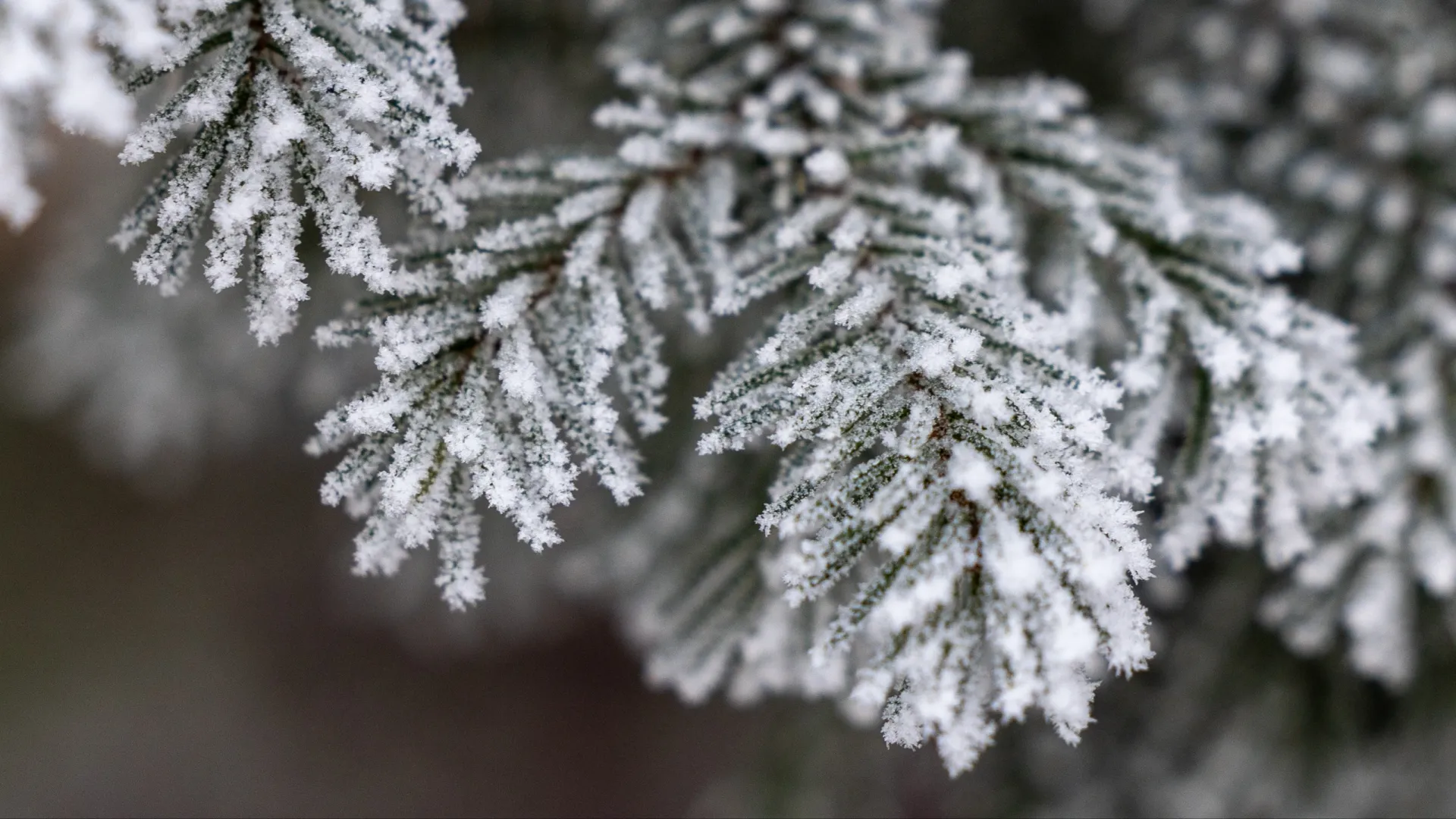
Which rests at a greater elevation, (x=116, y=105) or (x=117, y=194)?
(x=117, y=194)

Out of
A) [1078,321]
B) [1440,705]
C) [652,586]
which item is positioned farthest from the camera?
[1440,705]

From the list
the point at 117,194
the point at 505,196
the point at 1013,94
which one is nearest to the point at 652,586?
the point at 505,196

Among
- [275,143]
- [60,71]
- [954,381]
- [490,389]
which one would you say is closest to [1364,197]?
[954,381]

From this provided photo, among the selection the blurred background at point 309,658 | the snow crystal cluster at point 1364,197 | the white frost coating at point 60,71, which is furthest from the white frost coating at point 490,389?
the snow crystal cluster at point 1364,197

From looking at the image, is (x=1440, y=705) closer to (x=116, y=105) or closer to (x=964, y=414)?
(x=964, y=414)

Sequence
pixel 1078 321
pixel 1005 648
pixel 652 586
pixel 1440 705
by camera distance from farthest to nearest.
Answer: pixel 1440 705 → pixel 652 586 → pixel 1078 321 → pixel 1005 648

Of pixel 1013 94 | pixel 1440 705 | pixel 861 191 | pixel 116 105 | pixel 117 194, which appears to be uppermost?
pixel 117 194

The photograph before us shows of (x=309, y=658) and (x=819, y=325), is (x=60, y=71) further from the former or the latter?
(x=309, y=658)
